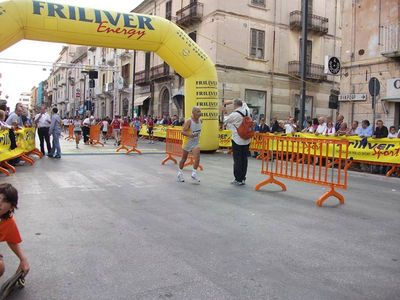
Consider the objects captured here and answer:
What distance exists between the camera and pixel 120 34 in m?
13.8

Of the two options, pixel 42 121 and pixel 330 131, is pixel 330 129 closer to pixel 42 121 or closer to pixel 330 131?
pixel 330 131

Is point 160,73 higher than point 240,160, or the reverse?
point 160,73

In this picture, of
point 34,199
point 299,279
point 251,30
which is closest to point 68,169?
point 34,199

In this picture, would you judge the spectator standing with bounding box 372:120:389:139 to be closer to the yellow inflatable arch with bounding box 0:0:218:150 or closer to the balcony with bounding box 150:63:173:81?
the yellow inflatable arch with bounding box 0:0:218:150

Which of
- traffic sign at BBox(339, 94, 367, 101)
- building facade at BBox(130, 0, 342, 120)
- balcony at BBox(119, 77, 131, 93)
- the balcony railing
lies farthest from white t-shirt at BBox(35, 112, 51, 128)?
the balcony railing

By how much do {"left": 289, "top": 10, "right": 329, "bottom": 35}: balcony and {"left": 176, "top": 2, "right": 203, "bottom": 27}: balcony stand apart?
668 centimetres

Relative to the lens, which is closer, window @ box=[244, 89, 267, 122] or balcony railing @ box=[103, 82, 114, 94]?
window @ box=[244, 89, 267, 122]

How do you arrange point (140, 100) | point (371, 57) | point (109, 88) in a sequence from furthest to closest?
point (109, 88), point (140, 100), point (371, 57)

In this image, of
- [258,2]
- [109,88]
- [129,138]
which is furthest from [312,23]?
[109,88]

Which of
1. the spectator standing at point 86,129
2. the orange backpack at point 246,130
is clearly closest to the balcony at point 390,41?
the orange backpack at point 246,130

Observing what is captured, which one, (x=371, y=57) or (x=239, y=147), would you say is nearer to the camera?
(x=239, y=147)

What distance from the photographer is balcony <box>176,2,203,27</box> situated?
2842 cm

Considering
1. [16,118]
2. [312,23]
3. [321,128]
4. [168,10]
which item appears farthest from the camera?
[168,10]

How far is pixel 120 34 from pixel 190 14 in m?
16.1
